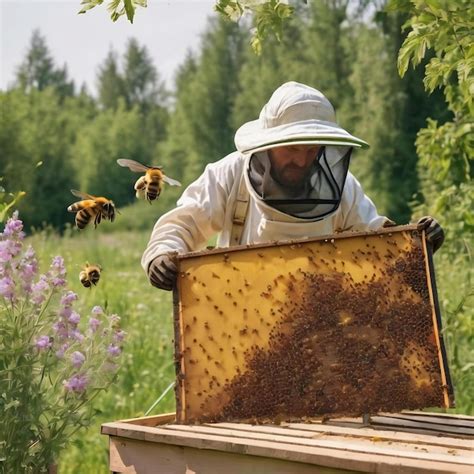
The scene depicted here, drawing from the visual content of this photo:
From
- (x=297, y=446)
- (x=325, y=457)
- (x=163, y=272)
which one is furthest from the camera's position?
(x=163, y=272)

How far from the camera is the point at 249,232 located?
3807 mm

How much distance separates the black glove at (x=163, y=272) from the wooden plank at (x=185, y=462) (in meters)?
0.61

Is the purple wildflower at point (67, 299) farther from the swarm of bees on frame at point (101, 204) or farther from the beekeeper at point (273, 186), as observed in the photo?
the beekeeper at point (273, 186)

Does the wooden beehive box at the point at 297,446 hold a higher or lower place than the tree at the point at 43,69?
lower

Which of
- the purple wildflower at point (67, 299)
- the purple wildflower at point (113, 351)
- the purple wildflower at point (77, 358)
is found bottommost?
the purple wildflower at point (77, 358)

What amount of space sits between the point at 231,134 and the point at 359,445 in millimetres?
37723

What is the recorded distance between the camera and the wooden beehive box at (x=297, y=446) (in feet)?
8.42

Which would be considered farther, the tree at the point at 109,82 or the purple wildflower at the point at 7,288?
the tree at the point at 109,82

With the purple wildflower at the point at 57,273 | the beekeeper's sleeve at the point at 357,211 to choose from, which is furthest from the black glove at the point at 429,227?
the purple wildflower at the point at 57,273

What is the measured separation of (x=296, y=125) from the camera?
347cm

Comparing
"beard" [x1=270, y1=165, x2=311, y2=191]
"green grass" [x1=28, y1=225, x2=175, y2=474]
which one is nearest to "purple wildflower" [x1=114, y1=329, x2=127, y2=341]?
"green grass" [x1=28, y1=225, x2=175, y2=474]

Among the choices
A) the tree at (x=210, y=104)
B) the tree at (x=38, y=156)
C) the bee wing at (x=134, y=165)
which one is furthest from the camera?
the tree at (x=210, y=104)

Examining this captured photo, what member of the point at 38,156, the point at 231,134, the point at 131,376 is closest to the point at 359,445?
the point at 131,376

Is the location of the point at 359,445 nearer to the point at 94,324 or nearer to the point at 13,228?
the point at 94,324
